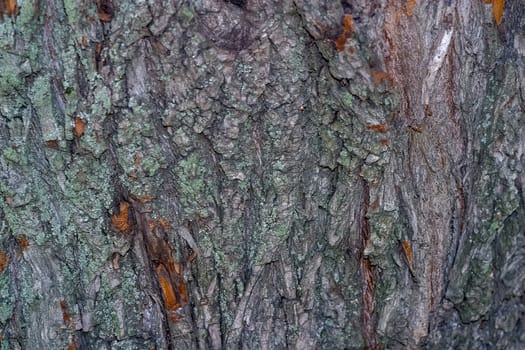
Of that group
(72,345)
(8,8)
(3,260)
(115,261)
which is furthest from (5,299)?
(8,8)

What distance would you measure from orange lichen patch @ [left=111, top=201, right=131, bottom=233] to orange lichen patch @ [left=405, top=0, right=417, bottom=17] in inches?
32.7

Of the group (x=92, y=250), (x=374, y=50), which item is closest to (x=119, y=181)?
(x=92, y=250)

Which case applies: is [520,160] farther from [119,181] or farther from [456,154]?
[119,181]

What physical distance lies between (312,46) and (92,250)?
750 mm

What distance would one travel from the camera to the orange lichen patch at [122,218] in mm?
1516

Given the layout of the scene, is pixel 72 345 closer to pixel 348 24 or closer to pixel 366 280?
pixel 366 280

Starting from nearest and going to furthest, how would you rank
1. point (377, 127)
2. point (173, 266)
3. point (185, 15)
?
point (185, 15) → point (377, 127) → point (173, 266)

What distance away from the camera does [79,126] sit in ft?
4.66

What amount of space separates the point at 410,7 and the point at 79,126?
835mm

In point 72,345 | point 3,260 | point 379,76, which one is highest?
point 379,76

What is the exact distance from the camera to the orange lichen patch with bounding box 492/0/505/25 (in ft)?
4.99

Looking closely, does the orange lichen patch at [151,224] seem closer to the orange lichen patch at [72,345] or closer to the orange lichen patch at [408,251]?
the orange lichen patch at [72,345]

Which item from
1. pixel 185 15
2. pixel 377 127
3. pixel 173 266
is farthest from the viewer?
pixel 173 266

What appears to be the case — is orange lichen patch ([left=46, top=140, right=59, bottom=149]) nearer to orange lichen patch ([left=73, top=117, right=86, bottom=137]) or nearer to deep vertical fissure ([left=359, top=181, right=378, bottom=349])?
orange lichen patch ([left=73, top=117, right=86, bottom=137])
